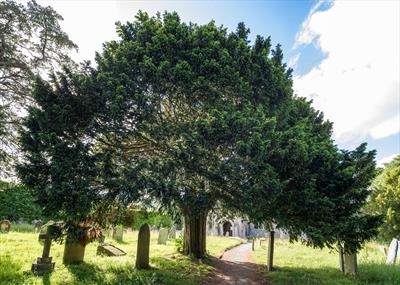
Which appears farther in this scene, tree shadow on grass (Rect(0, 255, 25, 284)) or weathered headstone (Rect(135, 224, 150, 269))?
weathered headstone (Rect(135, 224, 150, 269))

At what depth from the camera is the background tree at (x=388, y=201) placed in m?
22.5

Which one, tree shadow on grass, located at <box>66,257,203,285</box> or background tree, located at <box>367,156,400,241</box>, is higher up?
background tree, located at <box>367,156,400,241</box>

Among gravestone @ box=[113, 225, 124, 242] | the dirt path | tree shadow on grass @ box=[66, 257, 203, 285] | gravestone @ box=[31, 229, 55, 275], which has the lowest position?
the dirt path

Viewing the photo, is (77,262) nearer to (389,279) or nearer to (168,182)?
(168,182)

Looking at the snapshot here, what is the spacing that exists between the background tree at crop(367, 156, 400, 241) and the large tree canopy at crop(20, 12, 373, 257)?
11.0 meters

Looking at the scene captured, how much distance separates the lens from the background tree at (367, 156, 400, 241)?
22469 mm

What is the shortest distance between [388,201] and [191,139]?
1758 cm

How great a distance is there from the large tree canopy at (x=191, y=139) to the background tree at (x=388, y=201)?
432 inches

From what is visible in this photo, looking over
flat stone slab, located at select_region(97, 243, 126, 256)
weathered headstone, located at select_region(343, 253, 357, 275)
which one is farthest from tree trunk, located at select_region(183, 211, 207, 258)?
weathered headstone, located at select_region(343, 253, 357, 275)

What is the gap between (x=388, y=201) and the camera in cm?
2281

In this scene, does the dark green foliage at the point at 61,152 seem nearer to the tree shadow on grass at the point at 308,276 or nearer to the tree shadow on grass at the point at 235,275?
the tree shadow on grass at the point at 235,275

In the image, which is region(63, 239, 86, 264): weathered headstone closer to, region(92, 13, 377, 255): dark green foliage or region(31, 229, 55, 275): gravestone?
region(31, 229, 55, 275): gravestone

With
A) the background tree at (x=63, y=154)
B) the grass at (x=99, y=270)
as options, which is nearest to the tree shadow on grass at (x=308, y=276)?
the grass at (x=99, y=270)

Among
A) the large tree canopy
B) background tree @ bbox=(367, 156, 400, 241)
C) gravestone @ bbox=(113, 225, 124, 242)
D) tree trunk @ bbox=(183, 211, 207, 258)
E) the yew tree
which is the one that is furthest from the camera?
gravestone @ bbox=(113, 225, 124, 242)
